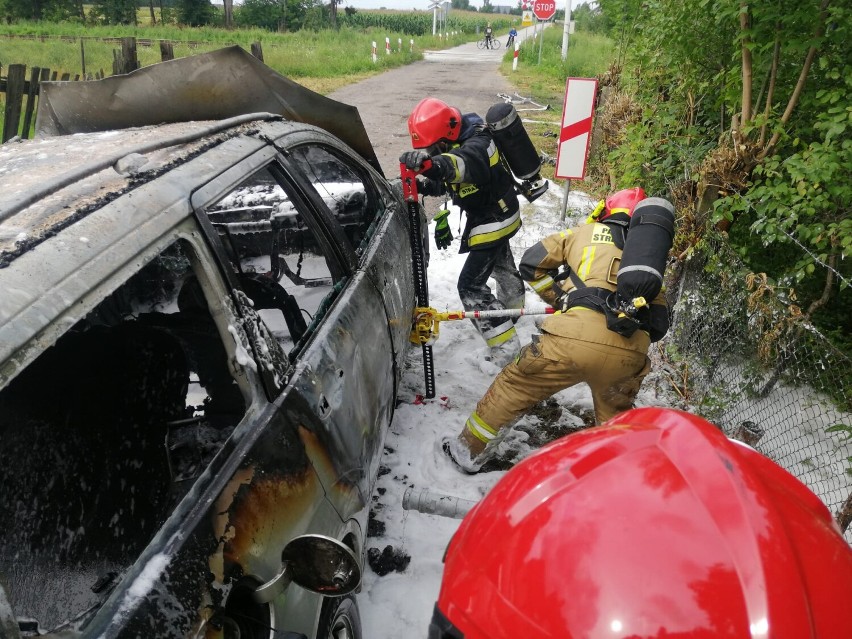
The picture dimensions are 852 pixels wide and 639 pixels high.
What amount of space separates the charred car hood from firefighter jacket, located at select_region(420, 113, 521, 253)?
139 centimetres

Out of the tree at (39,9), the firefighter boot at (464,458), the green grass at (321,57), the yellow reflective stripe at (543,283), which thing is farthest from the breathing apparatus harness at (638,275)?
the tree at (39,9)

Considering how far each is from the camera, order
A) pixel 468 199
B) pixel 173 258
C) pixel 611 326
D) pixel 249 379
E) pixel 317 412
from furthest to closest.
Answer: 1. pixel 468 199
2. pixel 173 258
3. pixel 611 326
4. pixel 317 412
5. pixel 249 379

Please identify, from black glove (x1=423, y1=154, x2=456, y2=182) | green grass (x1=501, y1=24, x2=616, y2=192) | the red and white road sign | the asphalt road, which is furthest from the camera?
the asphalt road

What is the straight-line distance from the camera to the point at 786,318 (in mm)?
2602

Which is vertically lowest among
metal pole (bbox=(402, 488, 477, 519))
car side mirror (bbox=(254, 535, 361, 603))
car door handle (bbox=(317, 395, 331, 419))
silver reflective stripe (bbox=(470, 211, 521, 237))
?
metal pole (bbox=(402, 488, 477, 519))

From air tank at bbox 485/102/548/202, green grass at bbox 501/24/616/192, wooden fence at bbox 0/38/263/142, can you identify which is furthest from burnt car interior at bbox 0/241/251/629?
green grass at bbox 501/24/616/192

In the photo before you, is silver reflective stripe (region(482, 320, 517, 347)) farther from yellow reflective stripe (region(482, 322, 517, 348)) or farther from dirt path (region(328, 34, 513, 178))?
dirt path (region(328, 34, 513, 178))

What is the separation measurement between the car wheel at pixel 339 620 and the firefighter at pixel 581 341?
1.20 m

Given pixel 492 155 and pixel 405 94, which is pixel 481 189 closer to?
pixel 492 155

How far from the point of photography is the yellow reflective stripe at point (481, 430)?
9.30 feet

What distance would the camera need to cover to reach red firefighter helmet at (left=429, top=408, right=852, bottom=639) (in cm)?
87

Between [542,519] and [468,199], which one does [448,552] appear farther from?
[468,199]

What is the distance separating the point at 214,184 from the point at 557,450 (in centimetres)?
114

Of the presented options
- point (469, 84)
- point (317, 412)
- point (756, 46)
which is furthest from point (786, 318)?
point (469, 84)
